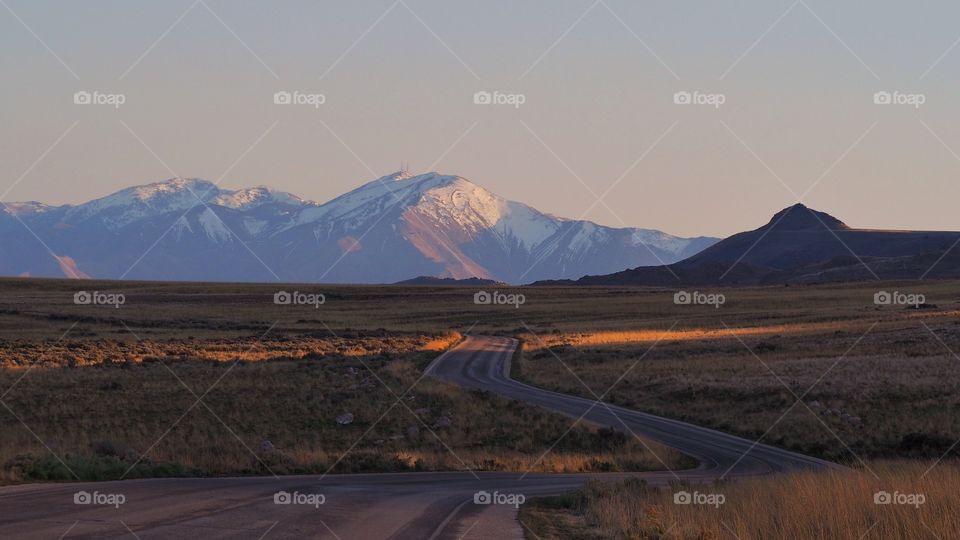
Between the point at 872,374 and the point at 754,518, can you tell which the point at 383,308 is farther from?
the point at 754,518

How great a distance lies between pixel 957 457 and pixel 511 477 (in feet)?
40.7

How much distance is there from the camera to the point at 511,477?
24.9 metres

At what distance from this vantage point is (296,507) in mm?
16391

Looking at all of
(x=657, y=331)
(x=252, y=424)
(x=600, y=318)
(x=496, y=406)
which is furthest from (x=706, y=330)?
(x=252, y=424)
